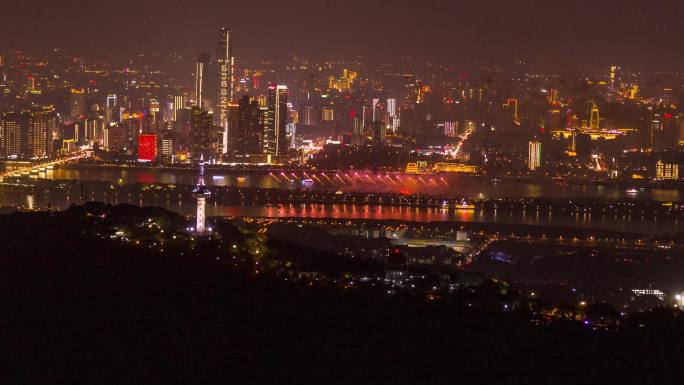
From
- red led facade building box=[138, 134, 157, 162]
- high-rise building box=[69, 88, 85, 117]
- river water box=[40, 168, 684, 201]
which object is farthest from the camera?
high-rise building box=[69, 88, 85, 117]

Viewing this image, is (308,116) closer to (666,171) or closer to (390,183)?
(390,183)

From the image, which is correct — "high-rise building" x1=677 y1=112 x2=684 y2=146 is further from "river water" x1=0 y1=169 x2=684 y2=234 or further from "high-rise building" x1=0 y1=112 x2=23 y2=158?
"high-rise building" x1=0 y1=112 x2=23 y2=158

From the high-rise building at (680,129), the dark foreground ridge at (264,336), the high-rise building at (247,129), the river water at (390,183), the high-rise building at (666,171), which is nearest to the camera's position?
the dark foreground ridge at (264,336)

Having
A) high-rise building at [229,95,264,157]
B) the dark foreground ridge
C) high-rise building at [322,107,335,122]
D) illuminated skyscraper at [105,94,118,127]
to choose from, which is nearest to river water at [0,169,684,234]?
high-rise building at [229,95,264,157]

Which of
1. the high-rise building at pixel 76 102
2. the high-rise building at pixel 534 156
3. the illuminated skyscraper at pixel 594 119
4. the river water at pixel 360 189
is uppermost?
the high-rise building at pixel 76 102

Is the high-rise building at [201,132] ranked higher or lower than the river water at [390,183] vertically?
higher

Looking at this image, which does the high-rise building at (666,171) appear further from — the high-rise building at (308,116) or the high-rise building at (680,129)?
the high-rise building at (308,116)

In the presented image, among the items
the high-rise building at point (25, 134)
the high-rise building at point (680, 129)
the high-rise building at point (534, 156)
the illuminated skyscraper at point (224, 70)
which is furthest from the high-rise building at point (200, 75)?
the high-rise building at point (680, 129)

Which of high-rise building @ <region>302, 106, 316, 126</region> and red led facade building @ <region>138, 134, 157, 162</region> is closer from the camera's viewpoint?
red led facade building @ <region>138, 134, 157, 162</region>
